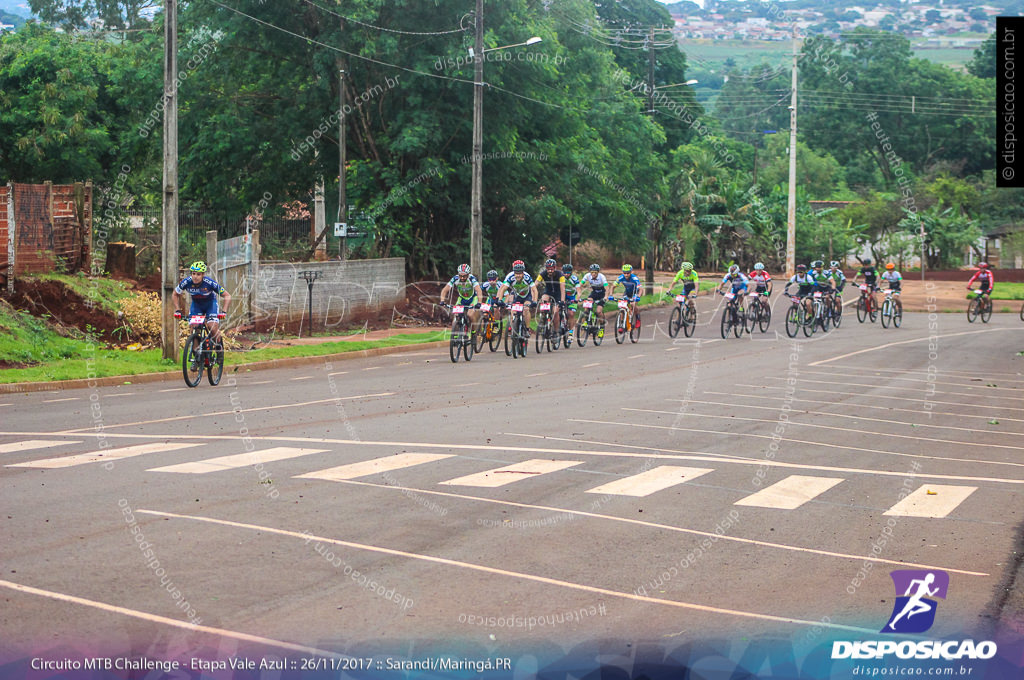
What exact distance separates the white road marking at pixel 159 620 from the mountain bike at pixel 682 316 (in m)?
27.0

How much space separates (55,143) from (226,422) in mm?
29876

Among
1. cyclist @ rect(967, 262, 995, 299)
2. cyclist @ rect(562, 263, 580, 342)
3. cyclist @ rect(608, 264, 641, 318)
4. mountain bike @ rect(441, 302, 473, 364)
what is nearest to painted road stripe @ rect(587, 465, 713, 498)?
mountain bike @ rect(441, 302, 473, 364)

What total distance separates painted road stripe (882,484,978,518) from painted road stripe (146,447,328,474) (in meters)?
5.89

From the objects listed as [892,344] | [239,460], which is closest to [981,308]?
[892,344]

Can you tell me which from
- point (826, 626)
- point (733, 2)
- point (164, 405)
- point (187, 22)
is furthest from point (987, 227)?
point (733, 2)

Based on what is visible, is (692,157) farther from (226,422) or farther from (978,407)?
(226,422)

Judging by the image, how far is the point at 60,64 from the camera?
42.4 metres

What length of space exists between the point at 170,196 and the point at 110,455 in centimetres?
1180

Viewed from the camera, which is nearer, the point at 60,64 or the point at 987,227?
the point at 60,64

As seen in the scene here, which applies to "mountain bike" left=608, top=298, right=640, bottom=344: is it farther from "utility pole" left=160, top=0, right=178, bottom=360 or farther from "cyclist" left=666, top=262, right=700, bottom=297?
"utility pole" left=160, top=0, right=178, bottom=360

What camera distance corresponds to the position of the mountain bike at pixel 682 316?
32969mm

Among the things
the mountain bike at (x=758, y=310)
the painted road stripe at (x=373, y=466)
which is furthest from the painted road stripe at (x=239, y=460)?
the mountain bike at (x=758, y=310)

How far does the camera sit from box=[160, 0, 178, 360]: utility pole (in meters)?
22.3

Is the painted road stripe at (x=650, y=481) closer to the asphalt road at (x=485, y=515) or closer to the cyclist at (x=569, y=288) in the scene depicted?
the asphalt road at (x=485, y=515)
